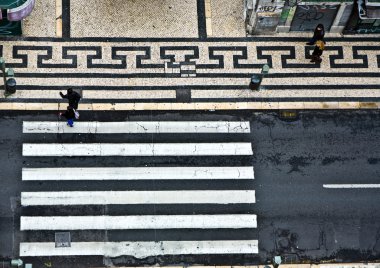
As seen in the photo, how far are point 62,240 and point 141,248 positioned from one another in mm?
2869

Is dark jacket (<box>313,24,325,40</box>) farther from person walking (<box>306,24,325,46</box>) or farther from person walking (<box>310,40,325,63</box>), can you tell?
person walking (<box>310,40,325,63</box>)

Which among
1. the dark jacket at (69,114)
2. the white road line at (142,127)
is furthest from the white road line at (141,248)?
the dark jacket at (69,114)

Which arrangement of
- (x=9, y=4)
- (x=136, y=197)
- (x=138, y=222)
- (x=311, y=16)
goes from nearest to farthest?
(x=138, y=222)
(x=136, y=197)
(x=9, y=4)
(x=311, y=16)

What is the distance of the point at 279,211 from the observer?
27.9 m

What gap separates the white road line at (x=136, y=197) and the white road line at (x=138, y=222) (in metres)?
0.55

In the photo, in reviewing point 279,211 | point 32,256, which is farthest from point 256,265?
point 32,256

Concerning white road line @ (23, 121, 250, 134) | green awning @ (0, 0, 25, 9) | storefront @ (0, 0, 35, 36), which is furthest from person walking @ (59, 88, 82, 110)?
green awning @ (0, 0, 25, 9)

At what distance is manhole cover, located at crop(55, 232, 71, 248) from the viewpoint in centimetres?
2680

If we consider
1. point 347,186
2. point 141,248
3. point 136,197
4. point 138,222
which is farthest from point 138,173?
point 347,186

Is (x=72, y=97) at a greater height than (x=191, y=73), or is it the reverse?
(x=191, y=73)

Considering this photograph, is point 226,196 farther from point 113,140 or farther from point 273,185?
point 113,140

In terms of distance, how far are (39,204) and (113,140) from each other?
370 cm

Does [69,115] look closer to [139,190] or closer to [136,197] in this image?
[139,190]

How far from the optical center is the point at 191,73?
3017 centimetres
